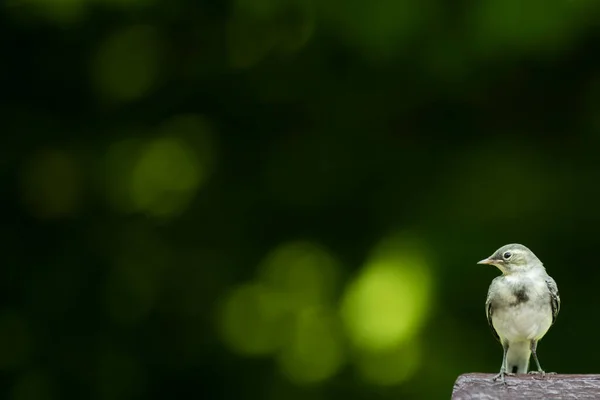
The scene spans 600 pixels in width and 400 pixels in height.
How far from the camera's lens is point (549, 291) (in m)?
3.98

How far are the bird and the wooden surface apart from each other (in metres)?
0.90

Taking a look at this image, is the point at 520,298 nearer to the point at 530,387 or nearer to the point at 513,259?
the point at 513,259

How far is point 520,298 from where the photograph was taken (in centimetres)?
389

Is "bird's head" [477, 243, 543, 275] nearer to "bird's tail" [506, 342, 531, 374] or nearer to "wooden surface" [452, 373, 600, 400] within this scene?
"bird's tail" [506, 342, 531, 374]

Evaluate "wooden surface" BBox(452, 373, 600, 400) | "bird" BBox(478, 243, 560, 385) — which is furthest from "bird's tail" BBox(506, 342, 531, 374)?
"wooden surface" BBox(452, 373, 600, 400)

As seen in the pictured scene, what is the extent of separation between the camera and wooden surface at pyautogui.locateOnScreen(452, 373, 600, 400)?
2.79 m

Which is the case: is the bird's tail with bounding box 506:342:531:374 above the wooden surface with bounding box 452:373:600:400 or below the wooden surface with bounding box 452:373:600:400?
above

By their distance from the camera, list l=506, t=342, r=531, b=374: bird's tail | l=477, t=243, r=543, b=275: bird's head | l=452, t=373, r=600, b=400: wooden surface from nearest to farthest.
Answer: l=452, t=373, r=600, b=400: wooden surface
l=477, t=243, r=543, b=275: bird's head
l=506, t=342, r=531, b=374: bird's tail

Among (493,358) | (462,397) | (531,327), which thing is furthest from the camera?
(493,358)

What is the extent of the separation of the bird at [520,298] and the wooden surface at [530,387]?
2.95ft

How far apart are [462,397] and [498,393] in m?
0.12

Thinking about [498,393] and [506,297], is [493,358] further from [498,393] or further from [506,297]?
[498,393]

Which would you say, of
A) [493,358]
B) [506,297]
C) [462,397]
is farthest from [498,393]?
[493,358]

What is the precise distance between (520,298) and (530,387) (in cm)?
101
